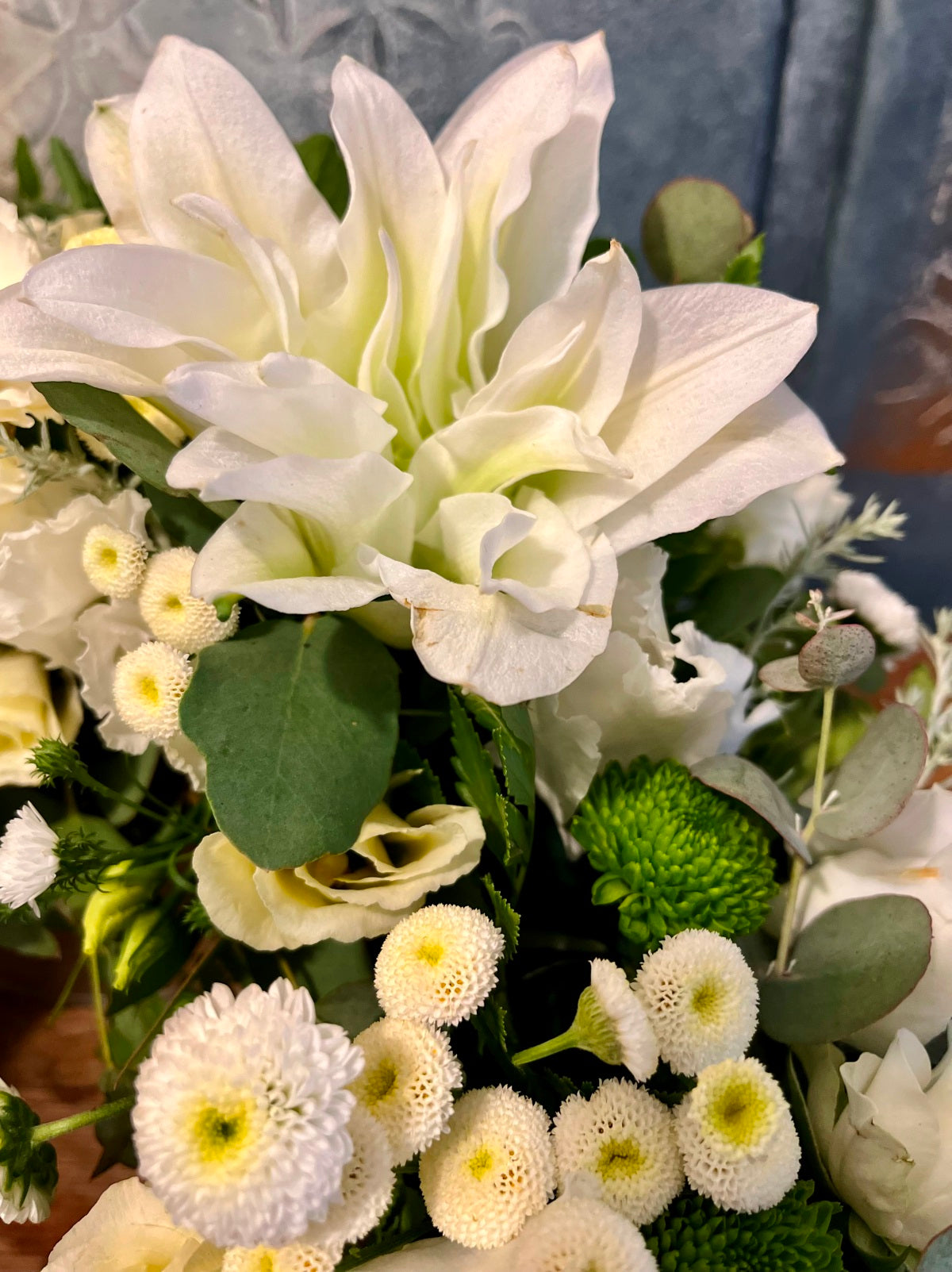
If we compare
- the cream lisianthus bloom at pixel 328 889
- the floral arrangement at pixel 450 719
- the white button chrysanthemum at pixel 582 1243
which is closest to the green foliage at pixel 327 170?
the floral arrangement at pixel 450 719

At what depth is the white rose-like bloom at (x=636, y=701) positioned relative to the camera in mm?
313

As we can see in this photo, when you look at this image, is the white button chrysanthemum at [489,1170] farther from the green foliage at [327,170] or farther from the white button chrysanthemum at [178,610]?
the green foliage at [327,170]

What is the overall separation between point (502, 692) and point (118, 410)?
0.56 feet

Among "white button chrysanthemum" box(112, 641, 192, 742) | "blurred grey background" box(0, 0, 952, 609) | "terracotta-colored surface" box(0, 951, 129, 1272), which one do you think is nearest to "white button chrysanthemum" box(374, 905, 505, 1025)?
"white button chrysanthemum" box(112, 641, 192, 742)

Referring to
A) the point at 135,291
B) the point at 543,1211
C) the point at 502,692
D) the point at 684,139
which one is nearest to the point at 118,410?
the point at 135,291

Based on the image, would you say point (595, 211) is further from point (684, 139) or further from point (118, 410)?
point (684, 139)

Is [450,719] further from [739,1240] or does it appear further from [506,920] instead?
[739,1240]

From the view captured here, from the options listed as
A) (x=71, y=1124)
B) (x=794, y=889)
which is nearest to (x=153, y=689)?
(x=71, y=1124)

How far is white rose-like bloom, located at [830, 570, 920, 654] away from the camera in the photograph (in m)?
0.49

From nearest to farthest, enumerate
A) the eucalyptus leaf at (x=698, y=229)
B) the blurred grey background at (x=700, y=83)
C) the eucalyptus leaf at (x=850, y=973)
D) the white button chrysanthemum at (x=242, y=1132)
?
the white button chrysanthemum at (x=242, y=1132) → the eucalyptus leaf at (x=850, y=973) → the eucalyptus leaf at (x=698, y=229) → the blurred grey background at (x=700, y=83)

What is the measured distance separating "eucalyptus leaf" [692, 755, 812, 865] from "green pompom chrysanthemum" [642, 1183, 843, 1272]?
11 centimetres

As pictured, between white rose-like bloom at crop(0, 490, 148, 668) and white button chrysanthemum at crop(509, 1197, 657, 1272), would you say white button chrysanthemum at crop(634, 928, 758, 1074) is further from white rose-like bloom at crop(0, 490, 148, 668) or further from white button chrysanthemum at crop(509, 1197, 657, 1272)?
white rose-like bloom at crop(0, 490, 148, 668)

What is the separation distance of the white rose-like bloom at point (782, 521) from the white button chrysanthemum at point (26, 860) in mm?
321

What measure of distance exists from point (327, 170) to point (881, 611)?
1.15ft
